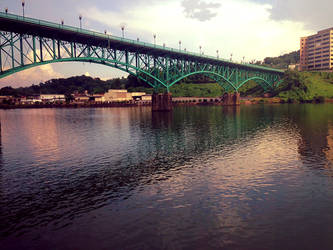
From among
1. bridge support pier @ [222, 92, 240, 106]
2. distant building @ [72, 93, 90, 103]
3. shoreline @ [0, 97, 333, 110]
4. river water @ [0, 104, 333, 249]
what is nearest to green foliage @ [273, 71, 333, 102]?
shoreline @ [0, 97, 333, 110]

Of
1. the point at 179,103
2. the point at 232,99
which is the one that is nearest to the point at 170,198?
the point at 232,99

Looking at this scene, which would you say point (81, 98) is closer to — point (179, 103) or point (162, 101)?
point (179, 103)

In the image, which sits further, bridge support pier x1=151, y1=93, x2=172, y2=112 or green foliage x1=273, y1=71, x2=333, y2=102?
green foliage x1=273, y1=71, x2=333, y2=102

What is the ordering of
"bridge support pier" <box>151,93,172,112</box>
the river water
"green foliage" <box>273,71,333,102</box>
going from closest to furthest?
the river water, "bridge support pier" <box>151,93,172,112</box>, "green foliage" <box>273,71,333,102</box>

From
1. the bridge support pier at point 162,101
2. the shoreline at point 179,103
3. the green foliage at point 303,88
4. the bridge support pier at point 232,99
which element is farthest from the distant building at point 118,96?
the green foliage at point 303,88

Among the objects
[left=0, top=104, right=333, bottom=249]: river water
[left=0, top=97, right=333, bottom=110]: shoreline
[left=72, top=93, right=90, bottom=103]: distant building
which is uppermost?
[left=72, top=93, right=90, bottom=103]: distant building

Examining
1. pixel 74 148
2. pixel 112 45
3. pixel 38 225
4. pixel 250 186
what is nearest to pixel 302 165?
pixel 250 186

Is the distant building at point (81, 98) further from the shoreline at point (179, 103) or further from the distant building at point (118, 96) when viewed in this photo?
the distant building at point (118, 96)

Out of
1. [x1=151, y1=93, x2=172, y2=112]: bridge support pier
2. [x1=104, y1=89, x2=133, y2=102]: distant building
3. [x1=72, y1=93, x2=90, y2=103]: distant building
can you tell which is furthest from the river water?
[x1=72, y1=93, x2=90, y2=103]: distant building

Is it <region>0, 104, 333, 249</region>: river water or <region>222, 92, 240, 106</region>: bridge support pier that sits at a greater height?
<region>222, 92, 240, 106</region>: bridge support pier

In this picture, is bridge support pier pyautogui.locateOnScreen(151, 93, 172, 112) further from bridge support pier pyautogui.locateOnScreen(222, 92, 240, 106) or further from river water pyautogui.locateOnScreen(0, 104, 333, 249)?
river water pyautogui.locateOnScreen(0, 104, 333, 249)

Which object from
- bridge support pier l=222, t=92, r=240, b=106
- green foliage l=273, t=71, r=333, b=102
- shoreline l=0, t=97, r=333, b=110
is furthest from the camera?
shoreline l=0, t=97, r=333, b=110

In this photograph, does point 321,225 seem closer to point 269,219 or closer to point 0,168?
point 269,219

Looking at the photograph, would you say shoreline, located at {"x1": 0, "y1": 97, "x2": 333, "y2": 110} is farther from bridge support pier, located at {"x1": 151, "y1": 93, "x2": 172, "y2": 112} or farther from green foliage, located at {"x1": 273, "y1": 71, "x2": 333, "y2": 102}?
bridge support pier, located at {"x1": 151, "y1": 93, "x2": 172, "y2": 112}
